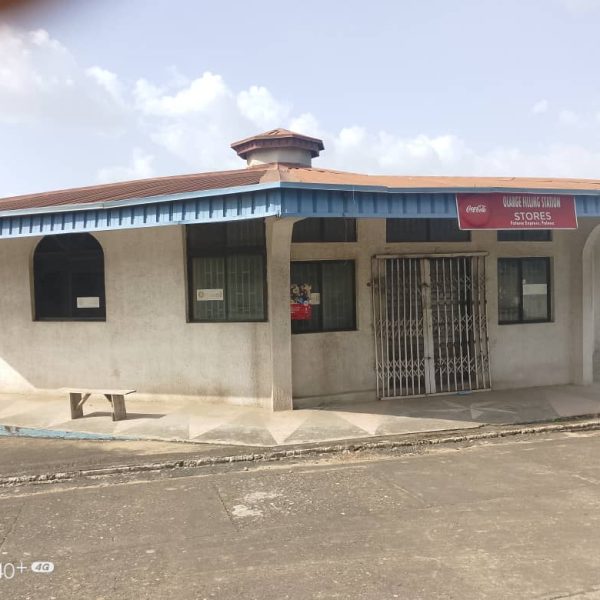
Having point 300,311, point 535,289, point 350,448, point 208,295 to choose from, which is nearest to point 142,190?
point 208,295

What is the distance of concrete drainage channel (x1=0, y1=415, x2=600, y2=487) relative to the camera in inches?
252

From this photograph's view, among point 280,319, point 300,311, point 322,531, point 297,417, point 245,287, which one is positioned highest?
point 245,287

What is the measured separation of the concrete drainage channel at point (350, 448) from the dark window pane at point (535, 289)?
2.37 meters

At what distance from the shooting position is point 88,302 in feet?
32.9

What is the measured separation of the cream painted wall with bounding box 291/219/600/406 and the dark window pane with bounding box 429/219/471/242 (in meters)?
0.11

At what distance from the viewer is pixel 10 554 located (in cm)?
439

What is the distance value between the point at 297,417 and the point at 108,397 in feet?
9.34

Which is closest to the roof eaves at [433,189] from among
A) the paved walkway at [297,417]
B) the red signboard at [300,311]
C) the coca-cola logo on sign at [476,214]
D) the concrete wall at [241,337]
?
the coca-cola logo on sign at [476,214]

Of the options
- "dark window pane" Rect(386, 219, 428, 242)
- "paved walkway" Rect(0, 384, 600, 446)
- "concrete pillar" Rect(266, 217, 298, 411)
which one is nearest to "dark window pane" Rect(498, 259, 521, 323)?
"paved walkway" Rect(0, 384, 600, 446)

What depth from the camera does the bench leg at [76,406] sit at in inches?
342

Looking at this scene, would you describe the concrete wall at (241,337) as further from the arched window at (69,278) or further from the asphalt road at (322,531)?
the asphalt road at (322,531)

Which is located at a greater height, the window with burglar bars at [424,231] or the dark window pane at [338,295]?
the window with burglar bars at [424,231]

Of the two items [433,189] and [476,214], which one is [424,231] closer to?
[476,214]

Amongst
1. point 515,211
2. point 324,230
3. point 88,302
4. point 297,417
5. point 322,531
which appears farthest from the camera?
point 88,302
